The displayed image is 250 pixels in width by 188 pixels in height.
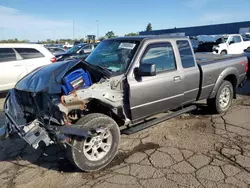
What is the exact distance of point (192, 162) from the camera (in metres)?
3.69

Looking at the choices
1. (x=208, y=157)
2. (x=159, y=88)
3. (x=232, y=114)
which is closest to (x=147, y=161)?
(x=208, y=157)

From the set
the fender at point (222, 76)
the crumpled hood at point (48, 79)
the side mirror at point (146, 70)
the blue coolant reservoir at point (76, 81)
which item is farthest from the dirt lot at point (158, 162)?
the side mirror at point (146, 70)

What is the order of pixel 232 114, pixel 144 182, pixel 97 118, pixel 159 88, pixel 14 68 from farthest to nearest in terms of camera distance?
pixel 14 68, pixel 232 114, pixel 159 88, pixel 97 118, pixel 144 182

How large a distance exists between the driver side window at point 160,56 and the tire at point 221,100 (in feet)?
5.65

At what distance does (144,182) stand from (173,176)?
421mm

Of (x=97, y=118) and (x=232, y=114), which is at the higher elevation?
(x=97, y=118)

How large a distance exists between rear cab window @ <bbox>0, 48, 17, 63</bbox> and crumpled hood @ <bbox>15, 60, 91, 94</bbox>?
15.4 ft

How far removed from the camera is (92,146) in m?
3.53

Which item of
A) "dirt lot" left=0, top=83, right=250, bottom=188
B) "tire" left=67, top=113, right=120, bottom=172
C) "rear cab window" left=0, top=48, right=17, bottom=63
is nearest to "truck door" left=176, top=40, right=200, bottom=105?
"dirt lot" left=0, top=83, right=250, bottom=188

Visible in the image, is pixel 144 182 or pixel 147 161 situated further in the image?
pixel 147 161

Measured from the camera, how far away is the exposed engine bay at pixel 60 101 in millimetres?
3289

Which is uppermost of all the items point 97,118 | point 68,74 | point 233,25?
point 233,25

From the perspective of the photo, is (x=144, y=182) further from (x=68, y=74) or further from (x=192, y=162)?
(x=68, y=74)

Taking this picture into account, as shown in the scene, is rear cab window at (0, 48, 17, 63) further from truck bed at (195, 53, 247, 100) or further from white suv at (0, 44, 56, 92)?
truck bed at (195, 53, 247, 100)
